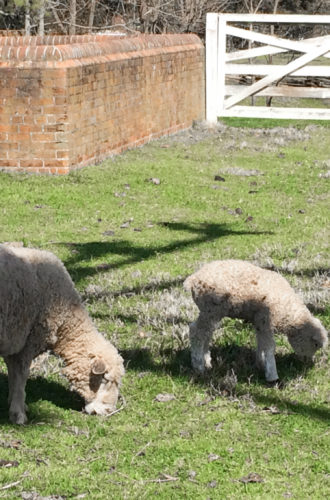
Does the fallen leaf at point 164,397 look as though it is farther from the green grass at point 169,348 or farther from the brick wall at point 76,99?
the brick wall at point 76,99

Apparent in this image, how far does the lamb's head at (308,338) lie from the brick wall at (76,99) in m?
6.95

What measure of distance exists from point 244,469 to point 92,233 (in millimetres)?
5380

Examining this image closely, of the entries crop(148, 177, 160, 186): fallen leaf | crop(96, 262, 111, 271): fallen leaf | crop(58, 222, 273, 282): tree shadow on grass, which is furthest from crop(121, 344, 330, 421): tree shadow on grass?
crop(148, 177, 160, 186): fallen leaf

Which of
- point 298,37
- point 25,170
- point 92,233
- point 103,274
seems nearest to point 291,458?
point 103,274

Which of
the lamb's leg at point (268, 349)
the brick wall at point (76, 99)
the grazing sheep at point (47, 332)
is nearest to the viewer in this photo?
the grazing sheep at point (47, 332)

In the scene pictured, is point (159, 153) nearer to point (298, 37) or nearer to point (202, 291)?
point (202, 291)

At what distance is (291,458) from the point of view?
4.65 meters

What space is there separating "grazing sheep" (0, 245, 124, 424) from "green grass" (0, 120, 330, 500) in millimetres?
186

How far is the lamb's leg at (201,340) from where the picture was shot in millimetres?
5562

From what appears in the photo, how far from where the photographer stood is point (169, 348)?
622 centimetres

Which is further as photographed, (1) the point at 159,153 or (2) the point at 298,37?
(2) the point at 298,37

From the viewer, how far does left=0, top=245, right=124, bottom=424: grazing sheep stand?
187 inches

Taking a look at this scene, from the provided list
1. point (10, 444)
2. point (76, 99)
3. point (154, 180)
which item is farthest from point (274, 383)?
point (76, 99)

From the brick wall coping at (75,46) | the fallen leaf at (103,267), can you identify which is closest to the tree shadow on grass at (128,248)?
the fallen leaf at (103,267)
